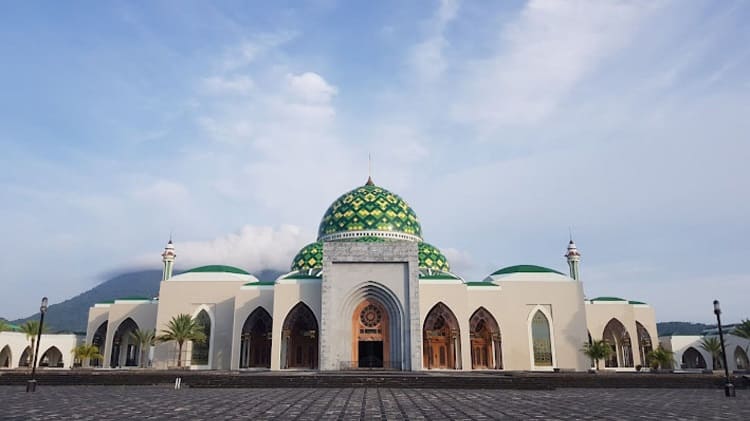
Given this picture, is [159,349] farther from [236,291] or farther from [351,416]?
[351,416]

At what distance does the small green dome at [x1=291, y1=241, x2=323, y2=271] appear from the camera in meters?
30.5

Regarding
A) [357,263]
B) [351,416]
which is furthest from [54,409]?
[357,263]

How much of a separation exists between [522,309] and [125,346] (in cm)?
2301

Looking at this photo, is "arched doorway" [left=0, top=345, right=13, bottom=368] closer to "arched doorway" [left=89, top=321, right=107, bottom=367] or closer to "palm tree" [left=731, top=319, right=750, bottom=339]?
"arched doorway" [left=89, top=321, right=107, bottom=367]

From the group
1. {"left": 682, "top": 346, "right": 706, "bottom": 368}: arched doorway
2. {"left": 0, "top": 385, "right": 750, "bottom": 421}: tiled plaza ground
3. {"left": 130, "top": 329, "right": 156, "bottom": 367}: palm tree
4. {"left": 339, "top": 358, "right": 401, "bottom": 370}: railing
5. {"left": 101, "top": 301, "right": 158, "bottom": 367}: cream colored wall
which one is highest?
{"left": 101, "top": 301, "right": 158, "bottom": 367}: cream colored wall

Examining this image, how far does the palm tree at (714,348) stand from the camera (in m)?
29.7

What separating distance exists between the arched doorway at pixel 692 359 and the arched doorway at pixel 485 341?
630 inches

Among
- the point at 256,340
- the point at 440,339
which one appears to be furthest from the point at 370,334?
the point at 256,340

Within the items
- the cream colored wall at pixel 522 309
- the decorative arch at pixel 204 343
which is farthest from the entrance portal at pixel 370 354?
the decorative arch at pixel 204 343

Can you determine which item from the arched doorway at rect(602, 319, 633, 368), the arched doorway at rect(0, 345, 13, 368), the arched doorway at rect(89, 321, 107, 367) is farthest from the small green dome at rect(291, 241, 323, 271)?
the arched doorway at rect(0, 345, 13, 368)

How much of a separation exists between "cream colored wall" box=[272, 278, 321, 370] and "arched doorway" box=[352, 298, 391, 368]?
204 cm

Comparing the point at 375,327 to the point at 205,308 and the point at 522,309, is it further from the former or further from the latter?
the point at 205,308

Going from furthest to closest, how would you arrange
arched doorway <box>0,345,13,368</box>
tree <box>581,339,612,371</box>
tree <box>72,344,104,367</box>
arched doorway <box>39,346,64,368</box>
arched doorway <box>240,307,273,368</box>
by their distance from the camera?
arched doorway <box>39,346,64,368</box> < arched doorway <box>0,345,13,368</box> < tree <box>72,344,104,367</box> < arched doorway <box>240,307,273,368</box> < tree <box>581,339,612,371</box>

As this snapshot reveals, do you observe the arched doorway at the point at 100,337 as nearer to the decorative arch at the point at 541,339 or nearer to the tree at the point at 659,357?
the decorative arch at the point at 541,339
